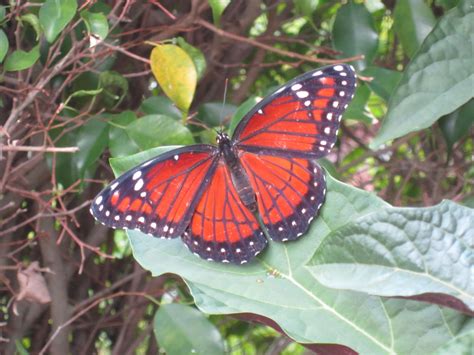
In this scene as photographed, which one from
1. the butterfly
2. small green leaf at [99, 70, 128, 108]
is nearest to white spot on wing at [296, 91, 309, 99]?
the butterfly

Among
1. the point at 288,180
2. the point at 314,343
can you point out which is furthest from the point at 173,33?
the point at 314,343

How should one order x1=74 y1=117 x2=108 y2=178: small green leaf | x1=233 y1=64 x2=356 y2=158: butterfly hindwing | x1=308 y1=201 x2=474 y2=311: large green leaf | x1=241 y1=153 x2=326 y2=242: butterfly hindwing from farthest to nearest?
x1=74 y1=117 x2=108 y2=178: small green leaf → x1=233 y1=64 x2=356 y2=158: butterfly hindwing → x1=241 y1=153 x2=326 y2=242: butterfly hindwing → x1=308 y1=201 x2=474 y2=311: large green leaf

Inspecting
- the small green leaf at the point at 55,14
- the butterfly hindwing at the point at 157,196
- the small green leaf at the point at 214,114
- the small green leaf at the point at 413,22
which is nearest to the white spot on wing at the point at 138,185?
the butterfly hindwing at the point at 157,196

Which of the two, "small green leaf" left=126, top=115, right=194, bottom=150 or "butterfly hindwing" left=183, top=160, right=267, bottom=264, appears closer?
"butterfly hindwing" left=183, top=160, right=267, bottom=264

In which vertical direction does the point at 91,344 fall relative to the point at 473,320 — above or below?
below

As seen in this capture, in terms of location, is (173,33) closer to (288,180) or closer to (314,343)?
(288,180)

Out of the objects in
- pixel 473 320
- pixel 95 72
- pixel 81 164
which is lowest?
pixel 81 164

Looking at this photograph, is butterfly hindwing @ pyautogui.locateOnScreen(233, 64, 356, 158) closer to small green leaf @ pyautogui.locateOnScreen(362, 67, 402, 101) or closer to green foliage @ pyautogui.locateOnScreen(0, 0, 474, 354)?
green foliage @ pyautogui.locateOnScreen(0, 0, 474, 354)
